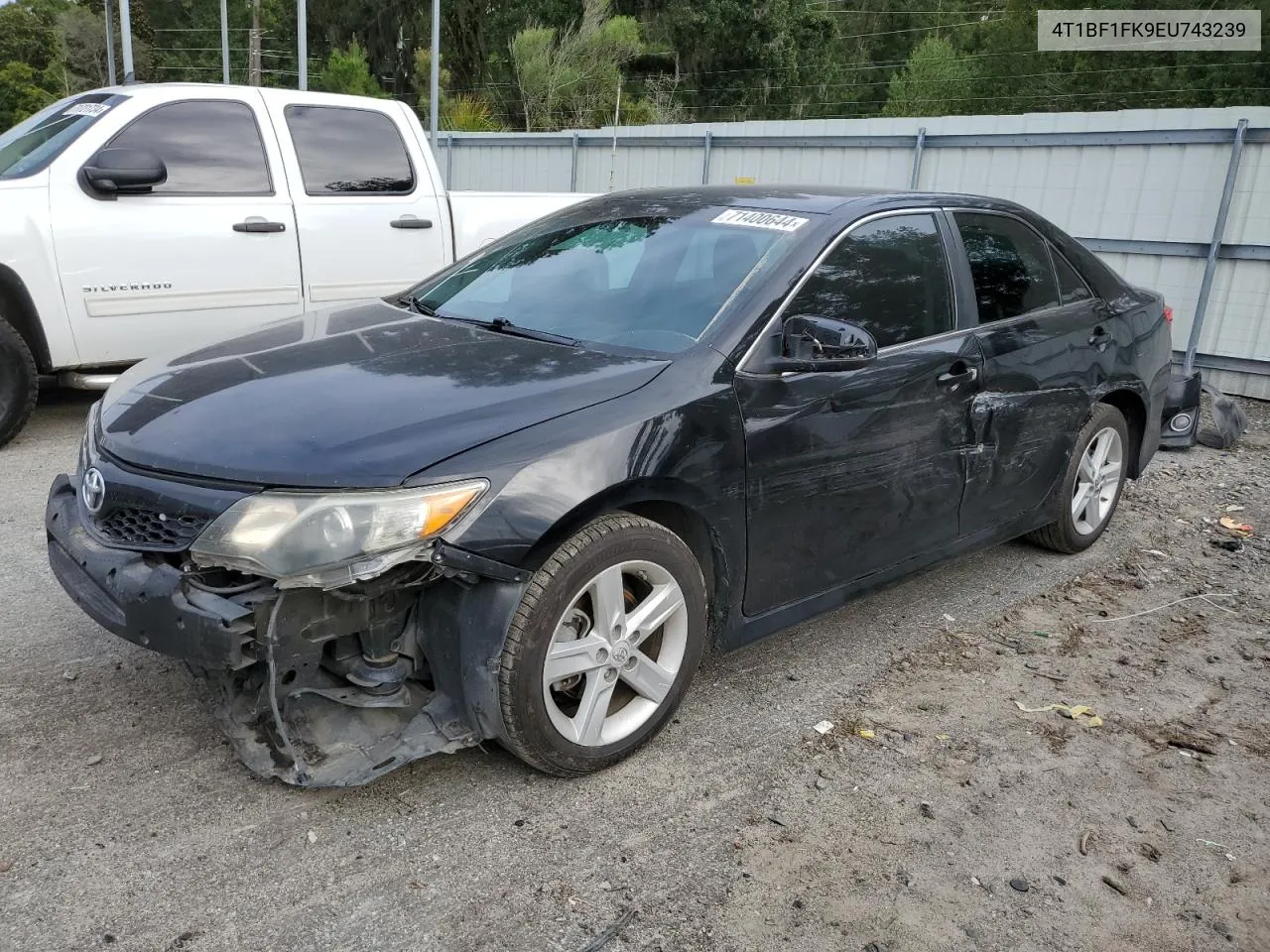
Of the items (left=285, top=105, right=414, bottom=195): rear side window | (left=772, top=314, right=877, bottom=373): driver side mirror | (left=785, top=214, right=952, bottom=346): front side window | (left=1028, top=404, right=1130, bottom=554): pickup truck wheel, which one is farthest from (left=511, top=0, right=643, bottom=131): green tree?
(left=772, top=314, right=877, bottom=373): driver side mirror

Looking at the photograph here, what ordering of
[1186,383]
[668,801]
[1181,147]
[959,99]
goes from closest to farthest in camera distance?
1. [668,801]
2. [1186,383]
3. [1181,147]
4. [959,99]

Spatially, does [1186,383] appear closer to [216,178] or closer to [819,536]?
[819,536]

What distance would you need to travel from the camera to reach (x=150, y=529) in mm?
2760

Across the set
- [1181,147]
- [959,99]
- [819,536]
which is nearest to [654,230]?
[819,536]

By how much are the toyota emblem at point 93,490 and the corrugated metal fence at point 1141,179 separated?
925cm

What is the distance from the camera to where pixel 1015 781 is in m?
3.22

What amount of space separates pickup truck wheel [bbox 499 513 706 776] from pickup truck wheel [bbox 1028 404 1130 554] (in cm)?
246

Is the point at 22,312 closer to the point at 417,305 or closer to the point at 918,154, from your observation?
the point at 417,305

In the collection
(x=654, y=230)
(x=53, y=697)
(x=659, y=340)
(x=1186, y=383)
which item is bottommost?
(x=53, y=697)

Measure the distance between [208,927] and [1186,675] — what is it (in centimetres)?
351

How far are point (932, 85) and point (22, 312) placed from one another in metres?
44.1

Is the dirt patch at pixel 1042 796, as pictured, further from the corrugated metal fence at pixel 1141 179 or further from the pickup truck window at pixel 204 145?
the corrugated metal fence at pixel 1141 179

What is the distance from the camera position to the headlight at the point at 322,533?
2531mm

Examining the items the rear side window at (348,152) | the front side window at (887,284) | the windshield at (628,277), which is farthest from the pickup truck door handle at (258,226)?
the front side window at (887,284)
